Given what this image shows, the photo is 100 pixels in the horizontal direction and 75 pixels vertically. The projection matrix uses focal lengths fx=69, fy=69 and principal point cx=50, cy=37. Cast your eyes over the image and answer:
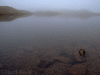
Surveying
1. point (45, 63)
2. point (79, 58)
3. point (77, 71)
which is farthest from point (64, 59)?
point (45, 63)

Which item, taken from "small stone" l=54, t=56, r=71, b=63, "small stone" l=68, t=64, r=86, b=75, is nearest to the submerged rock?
"small stone" l=54, t=56, r=71, b=63

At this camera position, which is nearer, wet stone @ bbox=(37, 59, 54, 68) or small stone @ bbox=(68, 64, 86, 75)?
small stone @ bbox=(68, 64, 86, 75)

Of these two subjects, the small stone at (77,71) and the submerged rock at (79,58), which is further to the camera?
the submerged rock at (79,58)

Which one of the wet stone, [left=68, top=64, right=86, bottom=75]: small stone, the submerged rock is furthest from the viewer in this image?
the submerged rock

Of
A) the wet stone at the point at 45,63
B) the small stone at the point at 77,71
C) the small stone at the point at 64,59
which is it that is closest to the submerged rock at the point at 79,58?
the small stone at the point at 64,59

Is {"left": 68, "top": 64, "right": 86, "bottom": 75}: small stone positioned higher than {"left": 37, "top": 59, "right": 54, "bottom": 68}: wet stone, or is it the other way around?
{"left": 37, "top": 59, "right": 54, "bottom": 68}: wet stone

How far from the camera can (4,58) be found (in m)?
6.36

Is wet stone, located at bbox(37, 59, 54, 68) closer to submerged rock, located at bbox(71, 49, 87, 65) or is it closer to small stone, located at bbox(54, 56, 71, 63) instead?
small stone, located at bbox(54, 56, 71, 63)

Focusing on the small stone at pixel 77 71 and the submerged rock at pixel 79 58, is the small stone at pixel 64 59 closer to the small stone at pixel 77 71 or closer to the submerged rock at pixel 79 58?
the submerged rock at pixel 79 58

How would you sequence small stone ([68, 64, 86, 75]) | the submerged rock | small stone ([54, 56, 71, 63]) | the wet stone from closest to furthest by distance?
small stone ([68, 64, 86, 75]) < the wet stone < the submerged rock < small stone ([54, 56, 71, 63])

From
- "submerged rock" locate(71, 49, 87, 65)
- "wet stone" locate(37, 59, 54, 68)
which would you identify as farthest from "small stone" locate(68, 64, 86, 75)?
"wet stone" locate(37, 59, 54, 68)

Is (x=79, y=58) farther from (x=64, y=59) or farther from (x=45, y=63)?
(x=45, y=63)

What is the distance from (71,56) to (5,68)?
5.76m

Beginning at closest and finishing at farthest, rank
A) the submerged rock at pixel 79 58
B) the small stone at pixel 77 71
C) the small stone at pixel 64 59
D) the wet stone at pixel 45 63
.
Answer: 1. the small stone at pixel 77 71
2. the wet stone at pixel 45 63
3. the submerged rock at pixel 79 58
4. the small stone at pixel 64 59
